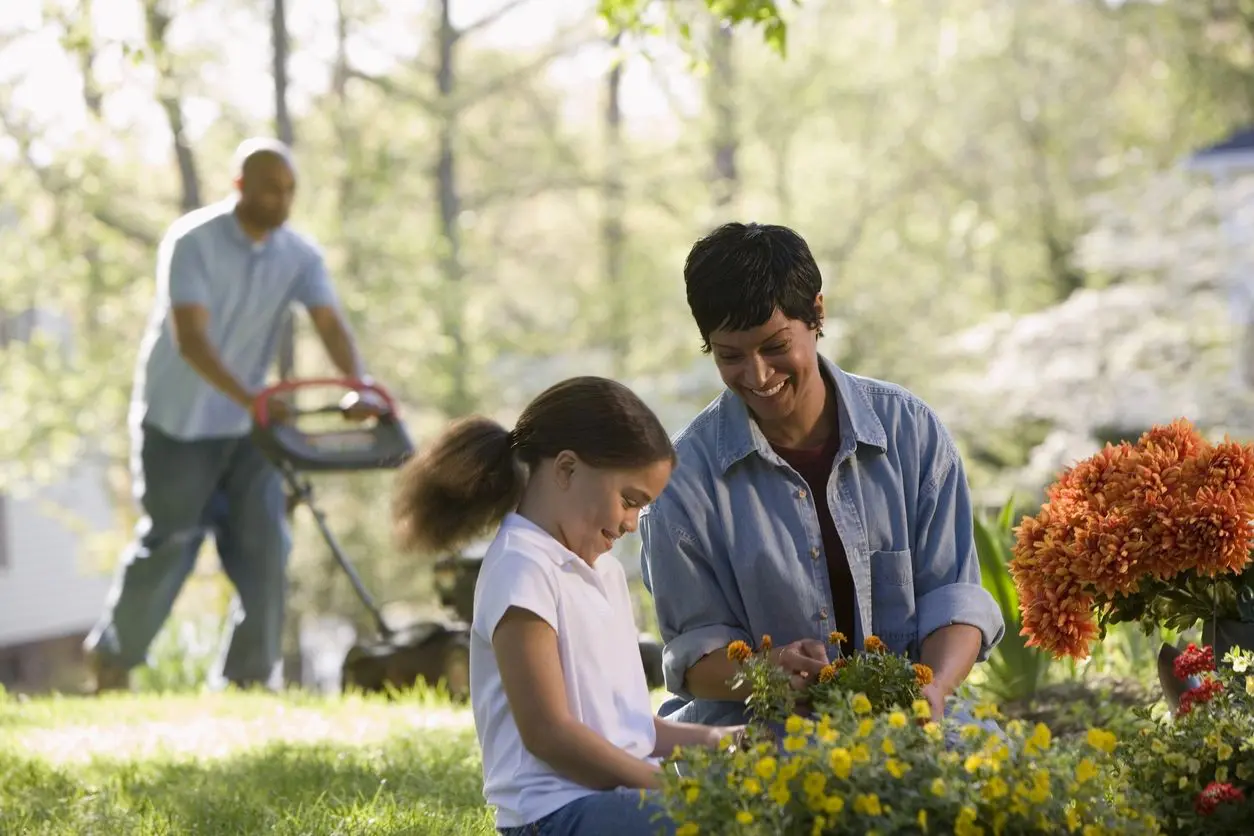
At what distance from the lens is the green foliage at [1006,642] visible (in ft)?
16.8

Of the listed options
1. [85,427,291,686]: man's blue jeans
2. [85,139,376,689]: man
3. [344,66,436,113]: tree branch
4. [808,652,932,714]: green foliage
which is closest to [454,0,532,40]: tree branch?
[344,66,436,113]: tree branch

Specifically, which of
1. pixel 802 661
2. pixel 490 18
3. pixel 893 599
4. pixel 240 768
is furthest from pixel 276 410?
pixel 490 18

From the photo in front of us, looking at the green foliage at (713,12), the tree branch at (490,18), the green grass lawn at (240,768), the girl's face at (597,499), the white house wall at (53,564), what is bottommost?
the white house wall at (53,564)

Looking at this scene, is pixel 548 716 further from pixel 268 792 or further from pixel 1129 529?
pixel 268 792

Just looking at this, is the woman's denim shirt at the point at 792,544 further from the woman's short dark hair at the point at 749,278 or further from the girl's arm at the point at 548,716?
the girl's arm at the point at 548,716

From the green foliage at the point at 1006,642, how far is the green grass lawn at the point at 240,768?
1.63m

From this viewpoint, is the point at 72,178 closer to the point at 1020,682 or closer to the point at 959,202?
the point at 959,202

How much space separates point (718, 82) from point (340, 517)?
21.7 ft

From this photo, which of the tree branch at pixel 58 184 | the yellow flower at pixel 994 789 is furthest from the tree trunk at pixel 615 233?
the yellow flower at pixel 994 789

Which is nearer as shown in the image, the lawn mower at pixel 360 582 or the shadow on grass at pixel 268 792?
the shadow on grass at pixel 268 792

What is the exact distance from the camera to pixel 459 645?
671cm

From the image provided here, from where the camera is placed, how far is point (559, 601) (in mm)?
2756

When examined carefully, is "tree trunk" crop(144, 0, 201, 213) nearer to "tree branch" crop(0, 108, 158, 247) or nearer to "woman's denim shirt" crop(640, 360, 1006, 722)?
"tree branch" crop(0, 108, 158, 247)

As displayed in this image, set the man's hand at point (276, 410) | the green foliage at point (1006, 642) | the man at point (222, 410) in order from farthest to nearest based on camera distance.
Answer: the man at point (222, 410)
the man's hand at point (276, 410)
the green foliage at point (1006, 642)
